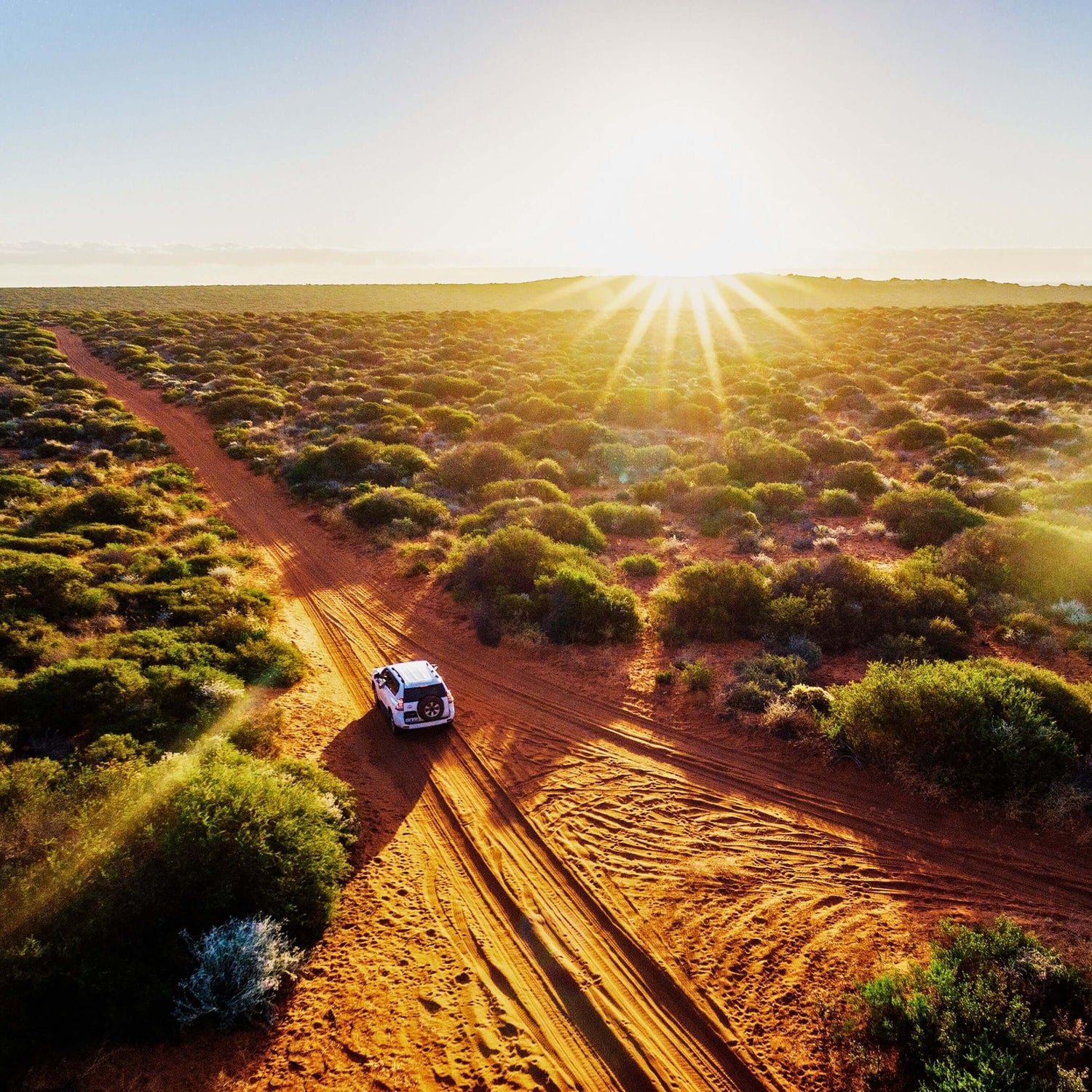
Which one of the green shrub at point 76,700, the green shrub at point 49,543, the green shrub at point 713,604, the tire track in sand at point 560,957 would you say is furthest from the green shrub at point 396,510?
the green shrub at point 76,700

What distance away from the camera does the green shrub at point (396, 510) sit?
68.6ft

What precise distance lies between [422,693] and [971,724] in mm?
9184

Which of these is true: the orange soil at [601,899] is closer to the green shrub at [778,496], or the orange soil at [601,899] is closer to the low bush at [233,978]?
the low bush at [233,978]

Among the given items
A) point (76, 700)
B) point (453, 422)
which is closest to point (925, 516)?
point (453, 422)

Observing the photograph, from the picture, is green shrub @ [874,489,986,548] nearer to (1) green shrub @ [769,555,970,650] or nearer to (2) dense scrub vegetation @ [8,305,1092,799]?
(2) dense scrub vegetation @ [8,305,1092,799]

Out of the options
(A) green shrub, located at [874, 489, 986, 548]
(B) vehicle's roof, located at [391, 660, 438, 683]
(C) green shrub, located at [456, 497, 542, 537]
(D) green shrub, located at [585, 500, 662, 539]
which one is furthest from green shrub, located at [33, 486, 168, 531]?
(A) green shrub, located at [874, 489, 986, 548]

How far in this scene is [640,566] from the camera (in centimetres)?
1744

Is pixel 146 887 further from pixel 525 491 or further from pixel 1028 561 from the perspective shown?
pixel 1028 561

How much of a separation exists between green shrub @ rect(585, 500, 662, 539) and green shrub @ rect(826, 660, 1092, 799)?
10.4 metres

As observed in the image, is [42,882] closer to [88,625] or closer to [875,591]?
[88,625]

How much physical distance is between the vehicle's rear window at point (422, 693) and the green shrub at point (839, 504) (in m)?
16.8

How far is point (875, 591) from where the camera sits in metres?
14.3

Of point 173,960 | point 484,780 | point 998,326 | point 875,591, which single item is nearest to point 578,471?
Answer: point 875,591

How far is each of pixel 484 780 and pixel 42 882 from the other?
5.74 m
